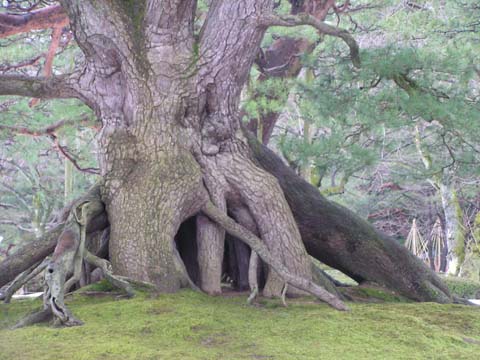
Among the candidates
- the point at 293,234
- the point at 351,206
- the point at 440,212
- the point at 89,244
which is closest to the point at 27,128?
the point at 89,244

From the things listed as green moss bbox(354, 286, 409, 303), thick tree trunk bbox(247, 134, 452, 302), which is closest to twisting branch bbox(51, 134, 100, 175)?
thick tree trunk bbox(247, 134, 452, 302)

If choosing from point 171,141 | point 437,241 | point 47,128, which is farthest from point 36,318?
point 437,241

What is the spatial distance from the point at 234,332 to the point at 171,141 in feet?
5.62

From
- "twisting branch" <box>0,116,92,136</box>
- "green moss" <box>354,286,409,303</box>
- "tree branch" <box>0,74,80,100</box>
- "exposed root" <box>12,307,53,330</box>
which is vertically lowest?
"green moss" <box>354,286,409,303</box>

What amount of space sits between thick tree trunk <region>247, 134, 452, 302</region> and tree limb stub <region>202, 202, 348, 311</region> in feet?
3.30

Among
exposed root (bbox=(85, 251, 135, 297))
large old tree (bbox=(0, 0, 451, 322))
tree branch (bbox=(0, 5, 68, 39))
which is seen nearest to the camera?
exposed root (bbox=(85, 251, 135, 297))

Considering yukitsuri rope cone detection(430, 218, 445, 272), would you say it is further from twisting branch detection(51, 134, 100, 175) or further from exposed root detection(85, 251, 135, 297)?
exposed root detection(85, 251, 135, 297)

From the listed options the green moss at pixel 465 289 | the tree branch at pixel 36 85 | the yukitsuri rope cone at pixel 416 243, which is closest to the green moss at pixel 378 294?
the tree branch at pixel 36 85

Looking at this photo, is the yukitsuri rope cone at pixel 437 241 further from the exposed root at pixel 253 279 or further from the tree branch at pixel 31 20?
the tree branch at pixel 31 20

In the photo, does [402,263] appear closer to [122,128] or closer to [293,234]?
[293,234]

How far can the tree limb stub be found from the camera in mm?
3900

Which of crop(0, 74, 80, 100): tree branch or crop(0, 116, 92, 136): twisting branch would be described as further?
crop(0, 116, 92, 136): twisting branch

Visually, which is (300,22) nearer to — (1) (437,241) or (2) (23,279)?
(2) (23,279)

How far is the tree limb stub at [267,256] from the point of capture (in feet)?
12.8
